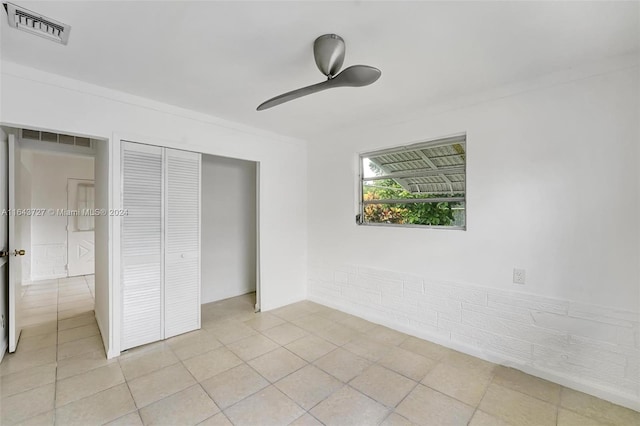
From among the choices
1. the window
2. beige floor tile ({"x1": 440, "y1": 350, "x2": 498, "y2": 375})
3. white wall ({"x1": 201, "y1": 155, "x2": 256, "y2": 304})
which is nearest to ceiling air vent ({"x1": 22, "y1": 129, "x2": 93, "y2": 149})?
white wall ({"x1": 201, "y1": 155, "x2": 256, "y2": 304})

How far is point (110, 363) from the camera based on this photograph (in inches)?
95.3

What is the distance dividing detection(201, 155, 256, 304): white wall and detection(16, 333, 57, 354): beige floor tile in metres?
1.58

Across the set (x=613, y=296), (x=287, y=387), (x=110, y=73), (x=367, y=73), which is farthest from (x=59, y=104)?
(x=613, y=296)

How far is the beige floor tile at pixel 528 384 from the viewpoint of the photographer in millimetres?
2025

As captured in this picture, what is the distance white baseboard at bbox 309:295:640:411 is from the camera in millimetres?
1935

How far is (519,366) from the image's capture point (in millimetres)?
2334

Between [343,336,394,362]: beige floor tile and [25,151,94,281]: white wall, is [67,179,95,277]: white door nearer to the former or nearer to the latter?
[25,151,94,281]: white wall

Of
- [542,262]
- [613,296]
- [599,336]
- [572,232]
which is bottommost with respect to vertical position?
[599,336]

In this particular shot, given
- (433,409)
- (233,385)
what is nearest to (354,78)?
(433,409)

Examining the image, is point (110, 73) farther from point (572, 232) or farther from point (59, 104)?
point (572, 232)

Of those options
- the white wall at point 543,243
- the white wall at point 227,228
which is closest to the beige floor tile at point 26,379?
the white wall at point 227,228

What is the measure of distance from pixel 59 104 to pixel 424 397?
11.8ft

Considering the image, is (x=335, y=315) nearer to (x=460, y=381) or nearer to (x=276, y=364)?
(x=276, y=364)

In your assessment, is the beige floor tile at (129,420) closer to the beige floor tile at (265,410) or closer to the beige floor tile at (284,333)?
the beige floor tile at (265,410)
